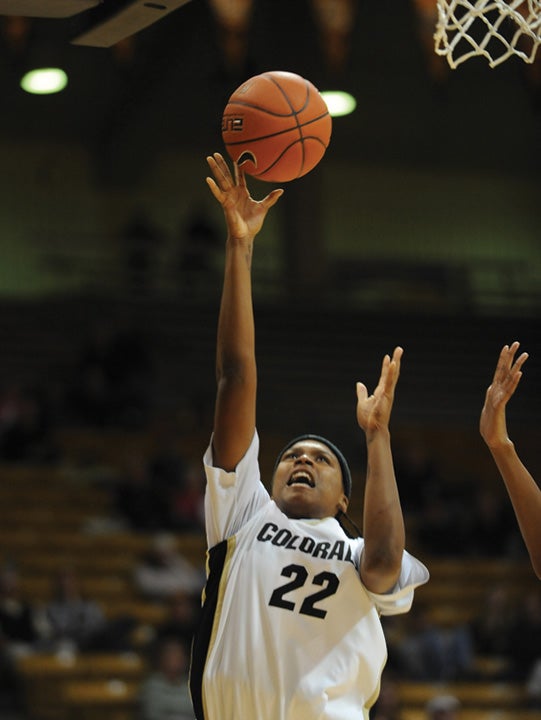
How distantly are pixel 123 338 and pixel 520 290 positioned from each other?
7.05 metres

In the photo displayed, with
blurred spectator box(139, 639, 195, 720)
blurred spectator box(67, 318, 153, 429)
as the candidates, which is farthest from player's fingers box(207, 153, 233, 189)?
blurred spectator box(67, 318, 153, 429)

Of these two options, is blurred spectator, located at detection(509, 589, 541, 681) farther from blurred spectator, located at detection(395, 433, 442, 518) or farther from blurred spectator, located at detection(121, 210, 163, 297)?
blurred spectator, located at detection(121, 210, 163, 297)

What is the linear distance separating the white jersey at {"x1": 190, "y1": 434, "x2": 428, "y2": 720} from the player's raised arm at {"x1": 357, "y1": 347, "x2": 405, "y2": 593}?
89mm

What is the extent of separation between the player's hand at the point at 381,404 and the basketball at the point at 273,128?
2.69ft

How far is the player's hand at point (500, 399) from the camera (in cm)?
427

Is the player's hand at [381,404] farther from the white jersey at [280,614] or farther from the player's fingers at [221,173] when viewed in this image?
the player's fingers at [221,173]

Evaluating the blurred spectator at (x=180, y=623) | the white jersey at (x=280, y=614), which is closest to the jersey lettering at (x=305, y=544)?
the white jersey at (x=280, y=614)

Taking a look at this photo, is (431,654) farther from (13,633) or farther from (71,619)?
(13,633)

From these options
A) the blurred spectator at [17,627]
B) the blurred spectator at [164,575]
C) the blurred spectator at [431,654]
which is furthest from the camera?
the blurred spectator at [164,575]

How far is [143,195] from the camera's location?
19297 millimetres

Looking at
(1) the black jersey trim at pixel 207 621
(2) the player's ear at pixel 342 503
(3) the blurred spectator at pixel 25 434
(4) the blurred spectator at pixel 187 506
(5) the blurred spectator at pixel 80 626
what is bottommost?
(5) the blurred spectator at pixel 80 626

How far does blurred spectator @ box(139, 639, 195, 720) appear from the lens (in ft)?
32.0

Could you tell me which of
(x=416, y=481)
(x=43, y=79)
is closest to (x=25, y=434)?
(x=416, y=481)

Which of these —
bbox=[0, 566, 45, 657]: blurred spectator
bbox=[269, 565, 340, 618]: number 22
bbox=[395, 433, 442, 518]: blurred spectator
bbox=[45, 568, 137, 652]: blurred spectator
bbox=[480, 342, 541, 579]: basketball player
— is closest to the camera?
bbox=[269, 565, 340, 618]: number 22
